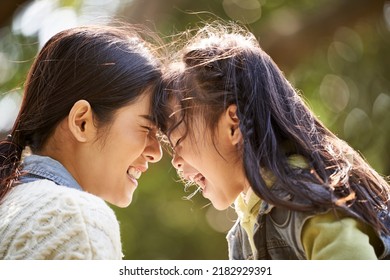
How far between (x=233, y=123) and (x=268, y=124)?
0.09 metres

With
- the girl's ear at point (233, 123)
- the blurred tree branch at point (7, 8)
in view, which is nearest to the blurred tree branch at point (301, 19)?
the blurred tree branch at point (7, 8)

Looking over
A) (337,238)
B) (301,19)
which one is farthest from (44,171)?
(301,19)

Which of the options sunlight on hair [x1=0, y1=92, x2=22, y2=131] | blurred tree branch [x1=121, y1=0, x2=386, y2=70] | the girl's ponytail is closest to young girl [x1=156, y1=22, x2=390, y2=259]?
the girl's ponytail

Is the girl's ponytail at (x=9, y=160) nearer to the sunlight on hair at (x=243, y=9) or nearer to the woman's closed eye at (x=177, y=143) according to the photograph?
the woman's closed eye at (x=177, y=143)

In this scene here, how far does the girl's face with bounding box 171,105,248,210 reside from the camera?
4.81 ft

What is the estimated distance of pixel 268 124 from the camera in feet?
4.52

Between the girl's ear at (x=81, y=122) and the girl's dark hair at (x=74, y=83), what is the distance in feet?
0.05

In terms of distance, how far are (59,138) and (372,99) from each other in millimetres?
2066

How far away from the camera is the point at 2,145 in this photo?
1462mm

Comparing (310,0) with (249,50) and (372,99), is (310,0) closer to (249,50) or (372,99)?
(372,99)

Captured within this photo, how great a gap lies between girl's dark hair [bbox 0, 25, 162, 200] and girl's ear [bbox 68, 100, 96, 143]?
0.05 feet

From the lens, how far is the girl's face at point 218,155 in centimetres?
147

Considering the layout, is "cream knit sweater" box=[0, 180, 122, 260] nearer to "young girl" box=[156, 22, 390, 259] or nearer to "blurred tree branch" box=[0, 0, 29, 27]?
"young girl" box=[156, 22, 390, 259]
